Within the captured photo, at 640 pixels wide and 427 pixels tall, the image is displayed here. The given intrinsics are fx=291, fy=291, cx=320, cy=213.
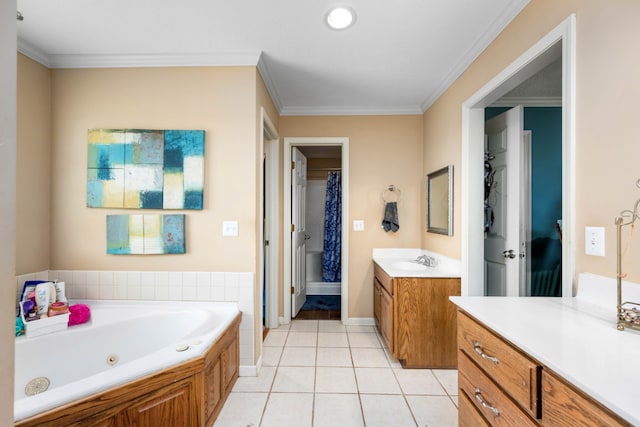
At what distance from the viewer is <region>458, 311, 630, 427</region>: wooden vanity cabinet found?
0.71m

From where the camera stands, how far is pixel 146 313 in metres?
2.03

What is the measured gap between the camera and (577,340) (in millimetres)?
869

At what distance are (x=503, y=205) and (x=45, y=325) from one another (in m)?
3.30

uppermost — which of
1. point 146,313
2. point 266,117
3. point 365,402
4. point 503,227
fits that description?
point 266,117

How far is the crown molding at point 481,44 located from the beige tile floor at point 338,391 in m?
2.38

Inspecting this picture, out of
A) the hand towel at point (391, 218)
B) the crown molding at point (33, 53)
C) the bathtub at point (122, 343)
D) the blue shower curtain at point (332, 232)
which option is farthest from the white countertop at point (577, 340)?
the blue shower curtain at point (332, 232)

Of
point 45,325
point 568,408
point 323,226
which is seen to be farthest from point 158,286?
point 323,226

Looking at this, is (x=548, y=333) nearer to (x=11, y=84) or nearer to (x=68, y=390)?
(x=11, y=84)

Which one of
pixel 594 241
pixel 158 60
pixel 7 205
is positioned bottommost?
pixel 594 241

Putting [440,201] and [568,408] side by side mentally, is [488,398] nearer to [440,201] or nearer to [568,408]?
[568,408]

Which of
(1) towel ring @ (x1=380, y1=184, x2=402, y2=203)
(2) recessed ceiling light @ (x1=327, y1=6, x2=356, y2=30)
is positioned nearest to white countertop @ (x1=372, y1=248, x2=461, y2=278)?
(1) towel ring @ (x1=380, y1=184, x2=402, y2=203)

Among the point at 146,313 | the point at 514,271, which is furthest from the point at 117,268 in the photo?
the point at 514,271

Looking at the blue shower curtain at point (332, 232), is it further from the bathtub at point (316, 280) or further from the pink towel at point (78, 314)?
the pink towel at point (78, 314)

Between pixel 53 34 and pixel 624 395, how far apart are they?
319 centimetres
